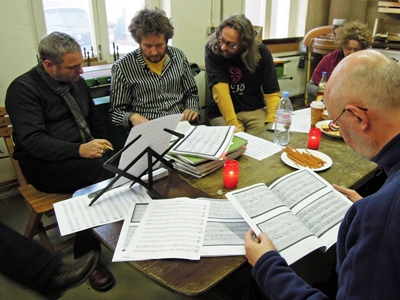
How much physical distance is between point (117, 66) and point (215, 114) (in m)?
0.81

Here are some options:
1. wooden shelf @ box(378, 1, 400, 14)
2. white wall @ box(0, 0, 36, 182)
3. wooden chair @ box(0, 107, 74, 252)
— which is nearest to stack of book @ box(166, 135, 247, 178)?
wooden chair @ box(0, 107, 74, 252)

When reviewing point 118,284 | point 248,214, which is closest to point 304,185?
point 248,214

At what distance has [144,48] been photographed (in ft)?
6.96

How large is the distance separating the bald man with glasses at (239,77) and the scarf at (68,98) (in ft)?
3.04

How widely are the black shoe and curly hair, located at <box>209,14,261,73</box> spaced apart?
1608 mm

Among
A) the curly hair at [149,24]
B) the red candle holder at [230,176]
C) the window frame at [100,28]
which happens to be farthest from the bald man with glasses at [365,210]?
the window frame at [100,28]

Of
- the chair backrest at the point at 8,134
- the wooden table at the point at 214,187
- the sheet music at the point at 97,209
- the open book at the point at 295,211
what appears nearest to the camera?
the wooden table at the point at 214,187

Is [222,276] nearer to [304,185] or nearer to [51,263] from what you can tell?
[304,185]

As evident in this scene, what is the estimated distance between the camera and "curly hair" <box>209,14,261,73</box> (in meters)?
2.26

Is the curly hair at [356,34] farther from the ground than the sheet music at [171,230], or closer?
farther from the ground

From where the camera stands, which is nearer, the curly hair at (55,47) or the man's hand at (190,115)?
the curly hair at (55,47)

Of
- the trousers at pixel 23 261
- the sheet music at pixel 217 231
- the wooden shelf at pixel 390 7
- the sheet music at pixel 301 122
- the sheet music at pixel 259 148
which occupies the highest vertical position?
the wooden shelf at pixel 390 7

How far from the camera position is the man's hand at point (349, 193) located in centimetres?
118

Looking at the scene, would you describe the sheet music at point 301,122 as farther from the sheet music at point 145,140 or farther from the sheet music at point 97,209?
the sheet music at point 97,209
